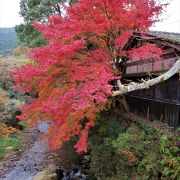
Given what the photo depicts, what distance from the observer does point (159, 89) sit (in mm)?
11516

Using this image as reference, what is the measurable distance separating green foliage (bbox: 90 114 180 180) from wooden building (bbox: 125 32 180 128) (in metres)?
1.07

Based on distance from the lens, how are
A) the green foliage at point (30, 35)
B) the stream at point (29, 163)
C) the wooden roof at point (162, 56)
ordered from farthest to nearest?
the green foliage at point (30, 35), the stream at point (29, 163), the wooden roof at point (162, 56)

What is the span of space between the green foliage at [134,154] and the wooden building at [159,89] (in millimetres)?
1074

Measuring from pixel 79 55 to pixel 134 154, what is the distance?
482 centimetres

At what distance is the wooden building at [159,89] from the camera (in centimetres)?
1021

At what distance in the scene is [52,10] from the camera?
2623cm

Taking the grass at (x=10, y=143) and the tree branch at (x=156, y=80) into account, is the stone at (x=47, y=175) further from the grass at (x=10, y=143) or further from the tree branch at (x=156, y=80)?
the tree branch at (x=156, y=80)

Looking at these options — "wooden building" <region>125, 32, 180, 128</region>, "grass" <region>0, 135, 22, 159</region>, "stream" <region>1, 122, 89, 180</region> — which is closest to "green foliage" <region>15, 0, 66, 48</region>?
"grass" <region>0, 135, 22, 159</region>

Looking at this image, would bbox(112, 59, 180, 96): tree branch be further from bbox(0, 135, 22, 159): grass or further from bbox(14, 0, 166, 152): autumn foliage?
bbox(0, 135, 22, 159): grass

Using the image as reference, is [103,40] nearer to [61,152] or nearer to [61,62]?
[61,62]

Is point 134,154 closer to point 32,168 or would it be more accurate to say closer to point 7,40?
point 32,168

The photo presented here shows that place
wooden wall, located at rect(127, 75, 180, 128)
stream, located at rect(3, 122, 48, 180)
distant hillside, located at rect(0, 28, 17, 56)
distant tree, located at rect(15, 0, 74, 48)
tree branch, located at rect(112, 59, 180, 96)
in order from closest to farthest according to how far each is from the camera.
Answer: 1. tree branch, located at rect(112, 59, 180, 96)
2. wooden wall, located at rect(127, 75, 180, 128)
3. stream, located at rect(3, 122, 48, 180)
4. distant tree, located at rect(15, 0, 74, 48)
5. distant hillside, located at rect(0, 28, 17, 56)

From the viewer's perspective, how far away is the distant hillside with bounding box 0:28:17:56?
7778cm

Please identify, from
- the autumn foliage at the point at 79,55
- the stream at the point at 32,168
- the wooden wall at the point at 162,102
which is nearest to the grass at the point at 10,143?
the stream at the point at 32,168
